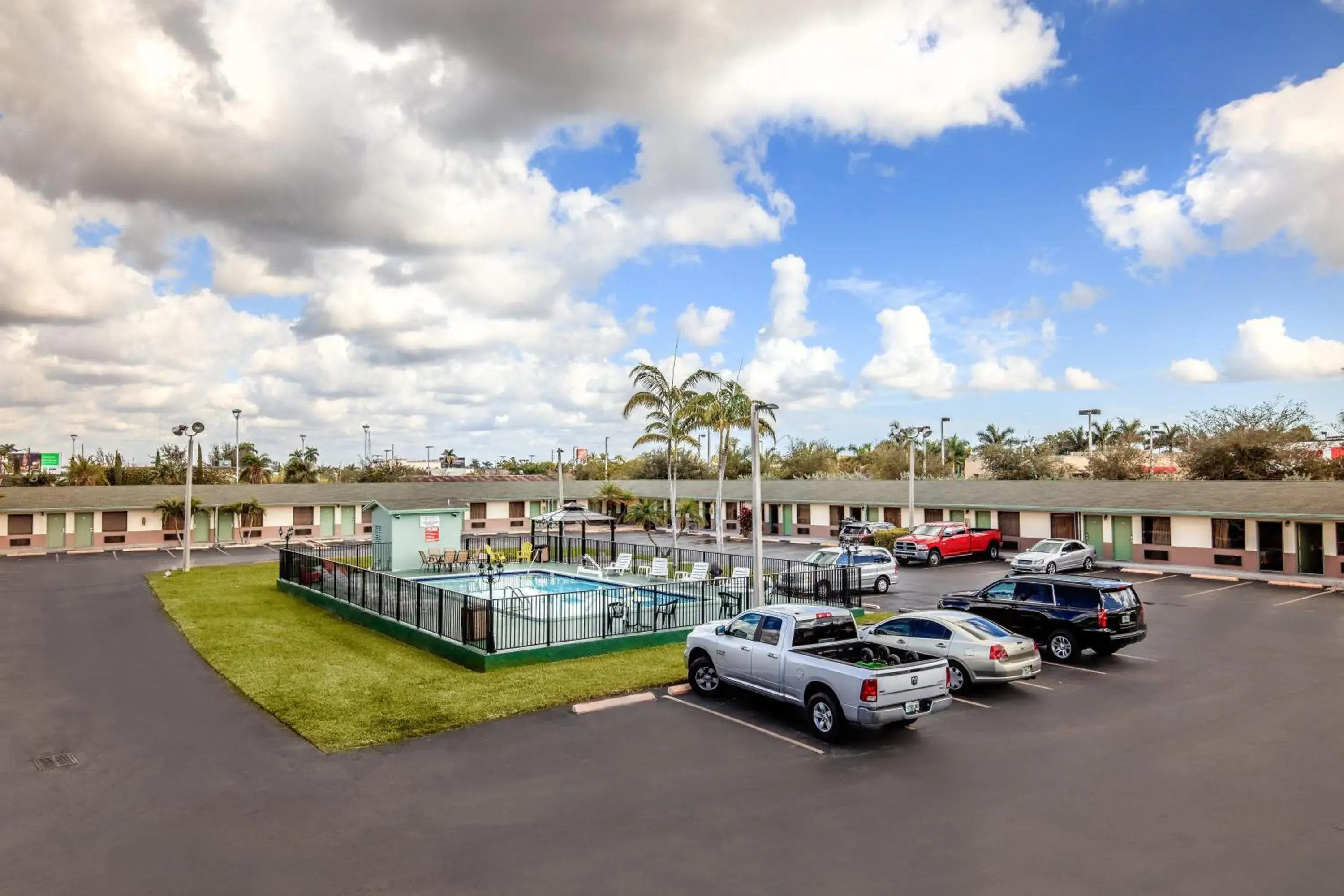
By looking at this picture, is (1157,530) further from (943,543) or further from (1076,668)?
(1076,668)

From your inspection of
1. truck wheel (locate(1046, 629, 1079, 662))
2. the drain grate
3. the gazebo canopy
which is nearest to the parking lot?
the drain grate

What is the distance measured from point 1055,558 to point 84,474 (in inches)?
2781

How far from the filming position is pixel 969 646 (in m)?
14.8

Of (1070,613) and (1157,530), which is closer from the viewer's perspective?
(1070,613)

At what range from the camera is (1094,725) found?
1287 cm

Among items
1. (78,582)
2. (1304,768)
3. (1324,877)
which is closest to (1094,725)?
(1304,768)

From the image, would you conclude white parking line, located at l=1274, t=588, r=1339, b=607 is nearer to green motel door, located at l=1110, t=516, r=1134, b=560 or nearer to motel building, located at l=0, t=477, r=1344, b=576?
motel building, located at l=0, t=477, r=1344, b=576

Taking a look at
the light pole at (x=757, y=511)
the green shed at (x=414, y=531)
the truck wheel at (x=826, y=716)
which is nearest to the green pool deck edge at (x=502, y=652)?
the light pole at (x=757, y=511)

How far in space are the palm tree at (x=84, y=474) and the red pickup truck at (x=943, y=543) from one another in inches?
2450

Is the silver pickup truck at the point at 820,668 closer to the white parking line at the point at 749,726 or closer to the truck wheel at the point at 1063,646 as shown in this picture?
the white parking line at the point at 749,726

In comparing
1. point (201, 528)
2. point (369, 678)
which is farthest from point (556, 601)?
point (201, 528)

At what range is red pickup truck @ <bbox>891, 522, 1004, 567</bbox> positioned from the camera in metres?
37.2

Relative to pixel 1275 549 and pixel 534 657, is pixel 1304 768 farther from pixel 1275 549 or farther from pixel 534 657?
pixel 1275 549

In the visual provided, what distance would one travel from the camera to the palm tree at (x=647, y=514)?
56250 mm
